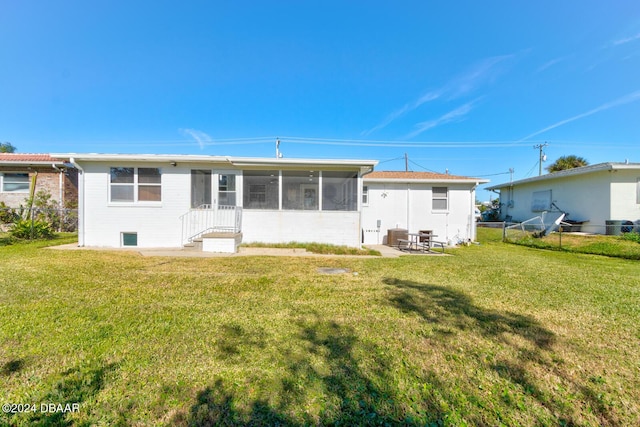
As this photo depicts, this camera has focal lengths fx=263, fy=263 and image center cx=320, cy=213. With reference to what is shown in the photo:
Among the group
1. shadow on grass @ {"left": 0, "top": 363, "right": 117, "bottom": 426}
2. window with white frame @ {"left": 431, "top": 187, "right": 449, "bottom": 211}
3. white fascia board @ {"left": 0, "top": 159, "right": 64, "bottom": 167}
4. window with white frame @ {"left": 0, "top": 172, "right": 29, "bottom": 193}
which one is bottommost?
shadow on grass @ {"left": 0, "top": 363, "right": 117, "bottom": 426}

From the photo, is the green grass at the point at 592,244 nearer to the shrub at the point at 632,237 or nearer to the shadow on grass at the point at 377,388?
the shrub at the point at 632,237

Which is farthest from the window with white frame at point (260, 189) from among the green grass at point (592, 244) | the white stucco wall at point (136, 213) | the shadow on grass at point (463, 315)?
the green grass at point (592, 244)

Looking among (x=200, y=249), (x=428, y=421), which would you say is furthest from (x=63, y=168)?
(x=428, y=421)

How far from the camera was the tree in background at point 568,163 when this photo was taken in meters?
22.1

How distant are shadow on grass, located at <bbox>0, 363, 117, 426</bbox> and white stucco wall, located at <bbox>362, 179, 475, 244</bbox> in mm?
10805

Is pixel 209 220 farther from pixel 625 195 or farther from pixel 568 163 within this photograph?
pixel 568 163

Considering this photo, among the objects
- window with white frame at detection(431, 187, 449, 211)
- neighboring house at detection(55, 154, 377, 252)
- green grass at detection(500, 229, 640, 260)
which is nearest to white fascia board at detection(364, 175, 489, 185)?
window with white frame at detection(431, 187, 449, 211)

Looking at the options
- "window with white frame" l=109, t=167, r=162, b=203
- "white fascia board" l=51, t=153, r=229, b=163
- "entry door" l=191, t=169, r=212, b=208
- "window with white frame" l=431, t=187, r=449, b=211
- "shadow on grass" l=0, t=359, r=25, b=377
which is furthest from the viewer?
"window with white frame" l=431, t=187, r=449, b=211

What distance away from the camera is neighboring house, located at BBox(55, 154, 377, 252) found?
9.08 meters

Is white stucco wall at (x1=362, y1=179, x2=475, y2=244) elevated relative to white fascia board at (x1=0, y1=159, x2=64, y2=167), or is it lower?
lower

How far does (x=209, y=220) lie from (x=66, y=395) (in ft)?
25.8

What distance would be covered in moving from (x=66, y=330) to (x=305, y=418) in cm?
283

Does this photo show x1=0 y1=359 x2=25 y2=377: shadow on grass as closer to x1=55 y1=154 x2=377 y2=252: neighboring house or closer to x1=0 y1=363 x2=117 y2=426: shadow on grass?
x1=0 y1=363 x2=117 y2=426: shadow on grass

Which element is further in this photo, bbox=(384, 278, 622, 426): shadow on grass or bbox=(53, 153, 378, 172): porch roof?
bbox=(53, 153, 378, 172): porch roof
